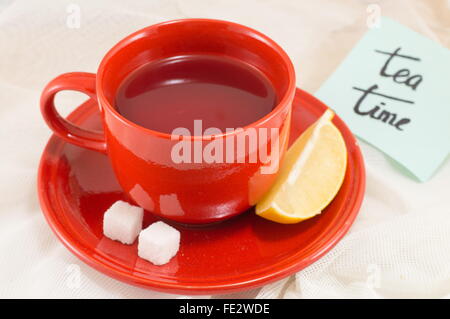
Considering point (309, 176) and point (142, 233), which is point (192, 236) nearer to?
point (142, 233)

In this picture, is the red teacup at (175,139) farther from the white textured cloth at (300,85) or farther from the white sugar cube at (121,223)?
the white textured cloth at (300,85)

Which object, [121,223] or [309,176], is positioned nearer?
[121,223]

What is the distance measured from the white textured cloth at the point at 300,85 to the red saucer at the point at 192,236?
0.28 ft

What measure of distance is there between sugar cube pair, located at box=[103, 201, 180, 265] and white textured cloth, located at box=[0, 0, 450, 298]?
0.10 m

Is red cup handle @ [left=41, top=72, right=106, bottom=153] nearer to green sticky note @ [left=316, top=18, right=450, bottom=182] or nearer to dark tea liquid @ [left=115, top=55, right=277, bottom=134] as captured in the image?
dark tea liquid @ [left=115, top=55, right=277, bottom=134]

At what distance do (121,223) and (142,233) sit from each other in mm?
39

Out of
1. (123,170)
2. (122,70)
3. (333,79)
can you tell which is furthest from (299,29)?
(123,170)

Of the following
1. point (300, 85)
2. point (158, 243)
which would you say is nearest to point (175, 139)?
point (158, 243)

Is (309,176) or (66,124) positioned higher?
(66,124)

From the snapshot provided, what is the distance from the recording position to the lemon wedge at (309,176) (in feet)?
3.52

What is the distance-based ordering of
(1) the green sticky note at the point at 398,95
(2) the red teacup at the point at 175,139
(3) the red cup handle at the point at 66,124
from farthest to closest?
1. (1) the green sticky note at the point at 398,95
2. (3) the red cup handle at the point at 66,124
3. (2) the red teacup at the point at 175,139

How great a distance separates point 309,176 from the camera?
1.15 metres

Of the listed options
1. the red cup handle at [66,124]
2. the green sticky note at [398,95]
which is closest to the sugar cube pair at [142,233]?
the red cup handle at [66,124]

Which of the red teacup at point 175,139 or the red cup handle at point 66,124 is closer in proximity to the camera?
the red teacup at point 175,139
